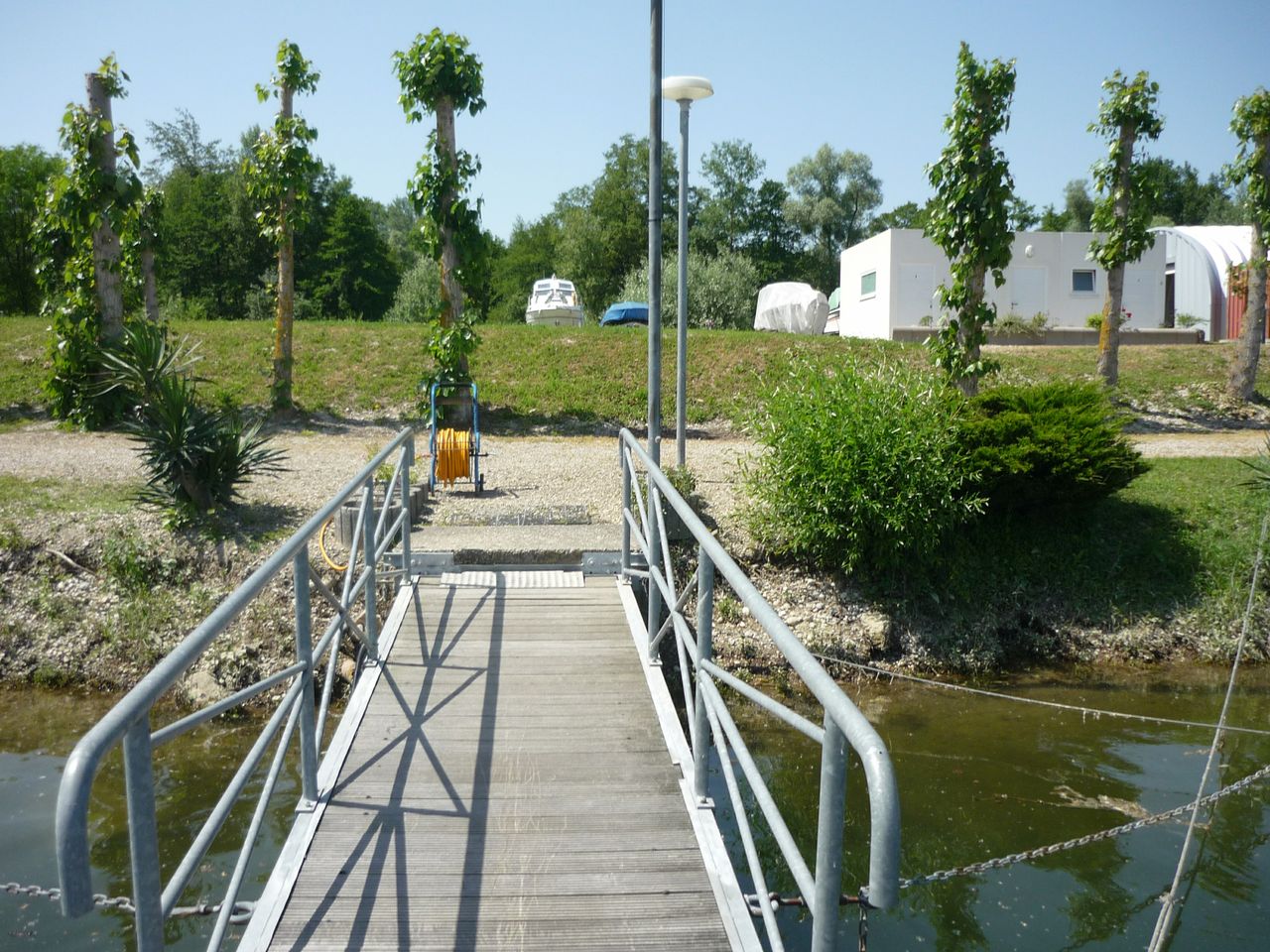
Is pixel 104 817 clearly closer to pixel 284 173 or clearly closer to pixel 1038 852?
pixel 1038 852

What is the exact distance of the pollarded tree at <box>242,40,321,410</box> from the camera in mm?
15797

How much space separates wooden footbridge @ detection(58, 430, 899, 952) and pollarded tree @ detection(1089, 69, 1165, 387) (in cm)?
1388

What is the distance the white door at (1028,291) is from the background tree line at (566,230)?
1234 centimetres

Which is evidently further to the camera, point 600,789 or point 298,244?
point 298,244

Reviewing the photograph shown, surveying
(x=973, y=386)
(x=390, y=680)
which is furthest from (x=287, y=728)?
(x=973, y=386)

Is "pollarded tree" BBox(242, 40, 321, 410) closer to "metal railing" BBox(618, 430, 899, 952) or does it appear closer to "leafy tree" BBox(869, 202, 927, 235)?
"metal railing" BBox(618, 430, 899, 952)

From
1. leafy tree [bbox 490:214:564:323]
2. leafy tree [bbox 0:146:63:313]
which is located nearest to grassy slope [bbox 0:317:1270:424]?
leafy tree [bbox 0:146:63:313]

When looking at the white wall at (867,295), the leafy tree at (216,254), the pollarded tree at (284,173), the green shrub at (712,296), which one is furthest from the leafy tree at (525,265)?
the pollarded tree at (284,173)

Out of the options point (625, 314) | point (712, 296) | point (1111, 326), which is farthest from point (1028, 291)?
point (625, 314)

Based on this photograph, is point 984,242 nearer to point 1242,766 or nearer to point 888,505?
point 888,505

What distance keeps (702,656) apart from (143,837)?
214 centimetres

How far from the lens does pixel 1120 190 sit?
55.7 ft

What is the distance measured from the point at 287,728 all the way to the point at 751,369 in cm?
1602

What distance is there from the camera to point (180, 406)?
8938 millimetres
